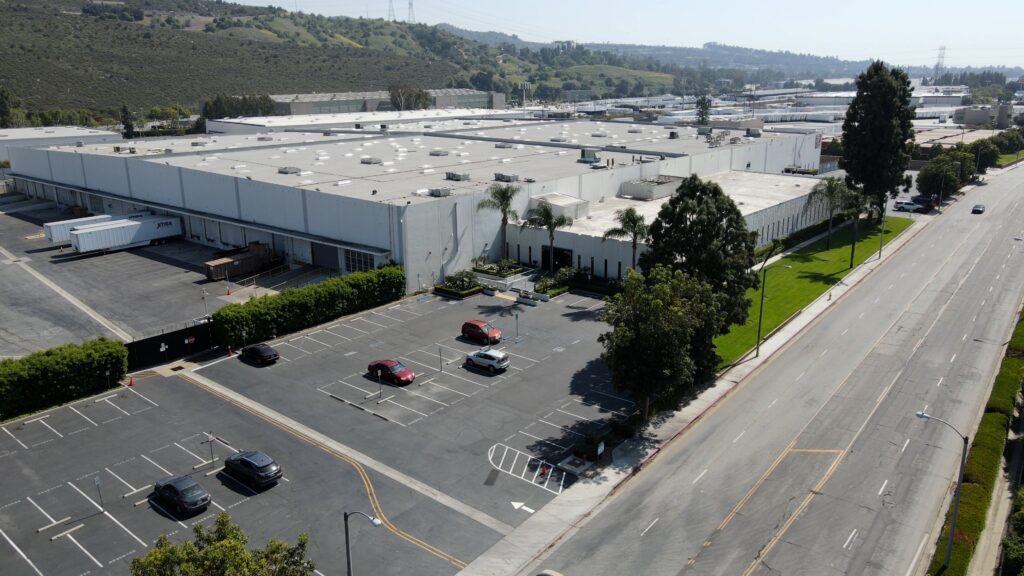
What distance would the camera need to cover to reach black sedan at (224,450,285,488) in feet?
104

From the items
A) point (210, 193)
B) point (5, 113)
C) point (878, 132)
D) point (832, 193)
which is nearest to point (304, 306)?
point (210, 193)

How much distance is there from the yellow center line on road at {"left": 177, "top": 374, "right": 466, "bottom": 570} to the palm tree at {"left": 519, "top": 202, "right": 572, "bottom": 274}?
3024 centimetres

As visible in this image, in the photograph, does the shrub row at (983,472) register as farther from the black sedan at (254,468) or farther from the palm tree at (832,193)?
the palm tree at (832,193)

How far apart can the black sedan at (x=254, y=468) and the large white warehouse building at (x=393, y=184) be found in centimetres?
2787

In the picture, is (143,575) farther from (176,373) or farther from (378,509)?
(176,373)

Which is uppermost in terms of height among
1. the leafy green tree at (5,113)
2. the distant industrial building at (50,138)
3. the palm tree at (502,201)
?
the leafy green tree at (5,113)

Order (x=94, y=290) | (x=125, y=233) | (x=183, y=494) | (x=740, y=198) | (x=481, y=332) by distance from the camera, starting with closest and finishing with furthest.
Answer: (x=183, y=494), (x=481, y=332), (x=94, y=290), (x=125, y=233), (x=740, y=198)

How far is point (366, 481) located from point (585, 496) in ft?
33.1

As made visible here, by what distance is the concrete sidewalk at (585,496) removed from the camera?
27.2 metres

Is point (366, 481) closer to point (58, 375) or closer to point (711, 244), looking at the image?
point (58, 375)

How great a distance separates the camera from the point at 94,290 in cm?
6022

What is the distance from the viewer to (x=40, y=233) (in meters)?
81.2

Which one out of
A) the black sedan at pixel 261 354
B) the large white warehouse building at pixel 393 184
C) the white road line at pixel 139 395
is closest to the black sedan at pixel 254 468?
the white road line at pixel 139 395

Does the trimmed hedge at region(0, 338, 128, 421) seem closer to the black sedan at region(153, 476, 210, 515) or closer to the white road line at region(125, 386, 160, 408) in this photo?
the white road line at region(125, 386, 160, 408)
